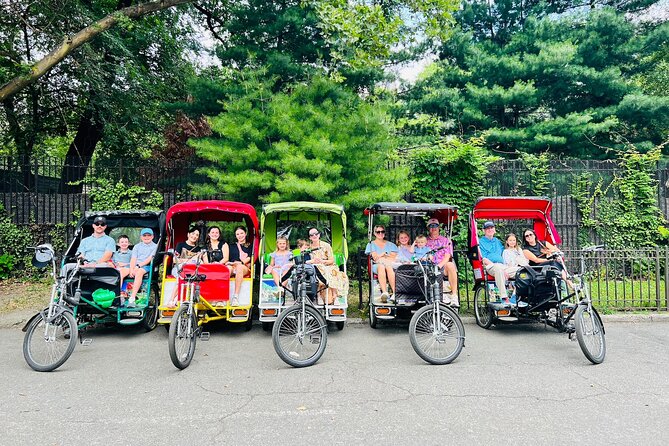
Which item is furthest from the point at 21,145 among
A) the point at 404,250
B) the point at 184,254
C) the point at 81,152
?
the point at 404,250

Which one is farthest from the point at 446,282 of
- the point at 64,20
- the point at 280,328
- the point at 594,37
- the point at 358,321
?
the point at 594,37

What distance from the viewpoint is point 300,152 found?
31.0 ft

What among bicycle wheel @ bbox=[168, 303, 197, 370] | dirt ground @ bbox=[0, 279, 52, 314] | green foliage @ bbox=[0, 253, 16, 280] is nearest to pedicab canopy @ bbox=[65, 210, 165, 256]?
dirt ground @ bbox=[0, 279, 52, 314]

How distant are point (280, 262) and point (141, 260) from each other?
2.26 metres

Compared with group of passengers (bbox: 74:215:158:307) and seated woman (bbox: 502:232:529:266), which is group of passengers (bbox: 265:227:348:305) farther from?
seated woman (bbox: 502:232:529:266)

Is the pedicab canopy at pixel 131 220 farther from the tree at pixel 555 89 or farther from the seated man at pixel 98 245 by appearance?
the tree at pixel 555 89

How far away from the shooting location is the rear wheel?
7461 mm

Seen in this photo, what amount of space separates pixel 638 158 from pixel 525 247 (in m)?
6.65

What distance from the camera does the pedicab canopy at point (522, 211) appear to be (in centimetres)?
843

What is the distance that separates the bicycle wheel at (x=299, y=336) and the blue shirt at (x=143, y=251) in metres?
3.16

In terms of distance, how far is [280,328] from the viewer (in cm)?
572

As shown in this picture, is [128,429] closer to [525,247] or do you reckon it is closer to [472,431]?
[472,431]

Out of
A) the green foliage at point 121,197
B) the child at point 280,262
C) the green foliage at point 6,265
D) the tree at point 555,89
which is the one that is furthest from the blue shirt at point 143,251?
the tree at point 555,89

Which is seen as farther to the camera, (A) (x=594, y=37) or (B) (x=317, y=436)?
(A) (x=594, y=37)
